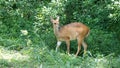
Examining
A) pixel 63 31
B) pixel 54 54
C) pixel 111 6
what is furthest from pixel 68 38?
pixel 54 54

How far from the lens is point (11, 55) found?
468 inches

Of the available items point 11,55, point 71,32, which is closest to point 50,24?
point 71,32

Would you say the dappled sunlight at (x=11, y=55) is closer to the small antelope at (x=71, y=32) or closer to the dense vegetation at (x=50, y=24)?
the dense vegetation at (x=50, y=24)

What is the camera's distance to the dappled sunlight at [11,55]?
37.5 feet

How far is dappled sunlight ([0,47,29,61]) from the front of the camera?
1143 centimetres

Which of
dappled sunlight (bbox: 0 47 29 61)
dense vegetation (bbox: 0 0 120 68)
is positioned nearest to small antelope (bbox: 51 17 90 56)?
dense vegetation (bbox: 0 0 120 68)

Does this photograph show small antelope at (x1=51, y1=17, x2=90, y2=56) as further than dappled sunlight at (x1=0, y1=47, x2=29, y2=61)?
Yes

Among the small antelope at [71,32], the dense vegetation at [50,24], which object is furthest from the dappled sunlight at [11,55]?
the small antelope at [71,32]

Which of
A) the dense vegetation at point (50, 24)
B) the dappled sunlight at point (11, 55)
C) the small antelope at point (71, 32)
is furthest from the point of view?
the small antelope at point (71, 32)

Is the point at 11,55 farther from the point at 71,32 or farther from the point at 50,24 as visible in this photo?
the point at 50,24

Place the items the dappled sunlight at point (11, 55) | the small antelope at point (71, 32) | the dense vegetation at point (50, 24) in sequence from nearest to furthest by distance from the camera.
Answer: the dappled sunlight at point (11, 55) → the dense vegetation at point (50, 24) → the small antelope at point (71, 32)

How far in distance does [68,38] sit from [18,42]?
6.96 ft

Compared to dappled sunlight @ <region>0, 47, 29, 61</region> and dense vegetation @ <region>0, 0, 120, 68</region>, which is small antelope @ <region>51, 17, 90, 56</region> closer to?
dense vegetation @ <region>0, 0, 120, 68</region>

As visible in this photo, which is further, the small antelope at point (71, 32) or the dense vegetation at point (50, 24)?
the small antelope at point (71, 32)
